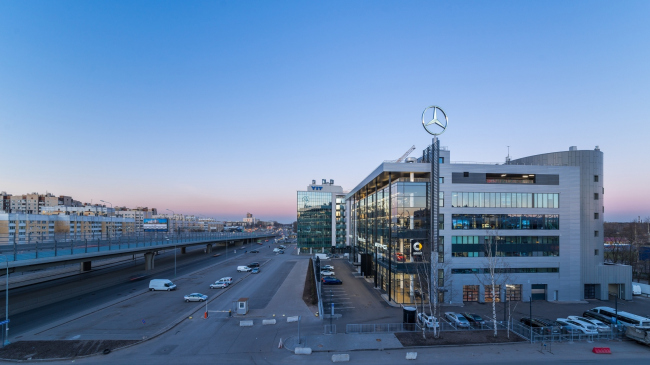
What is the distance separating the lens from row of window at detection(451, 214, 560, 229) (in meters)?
36.1

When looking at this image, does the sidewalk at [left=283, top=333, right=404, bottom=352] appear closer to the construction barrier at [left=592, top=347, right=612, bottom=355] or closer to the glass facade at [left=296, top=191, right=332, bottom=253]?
the construction barrier at [left=592, top=347, right=612, bottom=355]

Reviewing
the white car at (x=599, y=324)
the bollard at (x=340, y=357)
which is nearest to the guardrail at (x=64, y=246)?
the bollard at (x=340, y=357)

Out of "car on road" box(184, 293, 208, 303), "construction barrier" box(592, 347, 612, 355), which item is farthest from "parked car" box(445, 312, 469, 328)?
"car on road" box(184, 293, 208, 303)

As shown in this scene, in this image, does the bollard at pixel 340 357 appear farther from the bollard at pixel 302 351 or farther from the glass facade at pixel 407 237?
the glass facade at pixel 407 237

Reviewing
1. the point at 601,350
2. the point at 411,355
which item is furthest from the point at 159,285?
the point at 601,350

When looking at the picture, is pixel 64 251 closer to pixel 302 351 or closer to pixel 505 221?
pixel 302 351

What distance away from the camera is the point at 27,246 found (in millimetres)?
32500

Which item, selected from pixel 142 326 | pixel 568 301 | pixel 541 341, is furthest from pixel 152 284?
pixel 568 301

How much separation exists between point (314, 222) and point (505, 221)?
64428mm

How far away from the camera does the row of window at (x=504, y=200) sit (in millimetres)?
36375

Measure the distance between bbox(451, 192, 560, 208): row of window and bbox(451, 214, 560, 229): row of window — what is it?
3.86 feet

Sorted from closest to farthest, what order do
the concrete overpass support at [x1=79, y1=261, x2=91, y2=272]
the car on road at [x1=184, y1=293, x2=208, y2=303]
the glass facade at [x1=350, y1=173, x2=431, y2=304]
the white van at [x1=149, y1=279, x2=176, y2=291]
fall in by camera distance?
the glass facade at [x1=350, y1=173, x2=431, y2=304] → the car on road at [x1=184, y1=293, x2=208, y2=303] → the white van at [x1=149, y1=279, x2=176, y2=291] → the concrete overpass support at [x1=79, y1=261, x2=91, y2=272]

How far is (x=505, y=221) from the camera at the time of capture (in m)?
36.6

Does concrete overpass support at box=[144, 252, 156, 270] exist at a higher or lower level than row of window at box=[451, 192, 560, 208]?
lower
